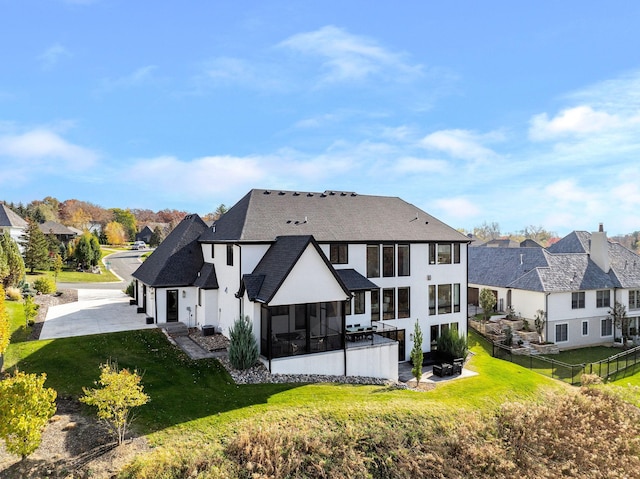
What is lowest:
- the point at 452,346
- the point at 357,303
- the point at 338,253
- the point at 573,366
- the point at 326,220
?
the point at 573,366

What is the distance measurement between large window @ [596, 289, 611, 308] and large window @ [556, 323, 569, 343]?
13.5 feet

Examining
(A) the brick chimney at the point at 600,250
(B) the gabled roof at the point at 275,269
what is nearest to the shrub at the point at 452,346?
(B) the gabled roof at the point at 275,269

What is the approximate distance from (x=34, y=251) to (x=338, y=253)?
130ft

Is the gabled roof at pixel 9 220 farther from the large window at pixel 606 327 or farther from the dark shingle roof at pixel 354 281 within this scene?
the large window at pixel 606 327

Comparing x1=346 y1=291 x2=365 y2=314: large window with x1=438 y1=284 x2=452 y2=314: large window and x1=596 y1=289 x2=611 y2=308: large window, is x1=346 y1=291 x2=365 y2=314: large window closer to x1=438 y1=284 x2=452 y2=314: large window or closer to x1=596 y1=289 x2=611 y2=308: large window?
x1=438 y1=284 x2=452 y2=314: large window

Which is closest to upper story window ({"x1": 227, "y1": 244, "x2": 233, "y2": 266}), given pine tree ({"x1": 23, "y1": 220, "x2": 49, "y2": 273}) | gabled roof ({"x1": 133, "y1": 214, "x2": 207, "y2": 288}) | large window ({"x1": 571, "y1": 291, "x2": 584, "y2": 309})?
gabled roof ({"x1": 133, "y1": 214, "x2": 207, "y2": 288})

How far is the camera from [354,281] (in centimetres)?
2222

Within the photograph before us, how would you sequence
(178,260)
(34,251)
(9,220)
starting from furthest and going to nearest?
(9,220), (34,251), (178,260)

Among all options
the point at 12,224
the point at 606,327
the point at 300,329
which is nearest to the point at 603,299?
the point at 606,327

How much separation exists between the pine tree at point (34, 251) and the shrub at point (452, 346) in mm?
44085

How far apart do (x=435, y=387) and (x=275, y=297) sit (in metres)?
9.19

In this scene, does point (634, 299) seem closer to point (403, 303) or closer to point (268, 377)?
point (403, 303)

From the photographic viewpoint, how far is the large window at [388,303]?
24.2 meters

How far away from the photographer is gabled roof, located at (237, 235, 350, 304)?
18.2m
